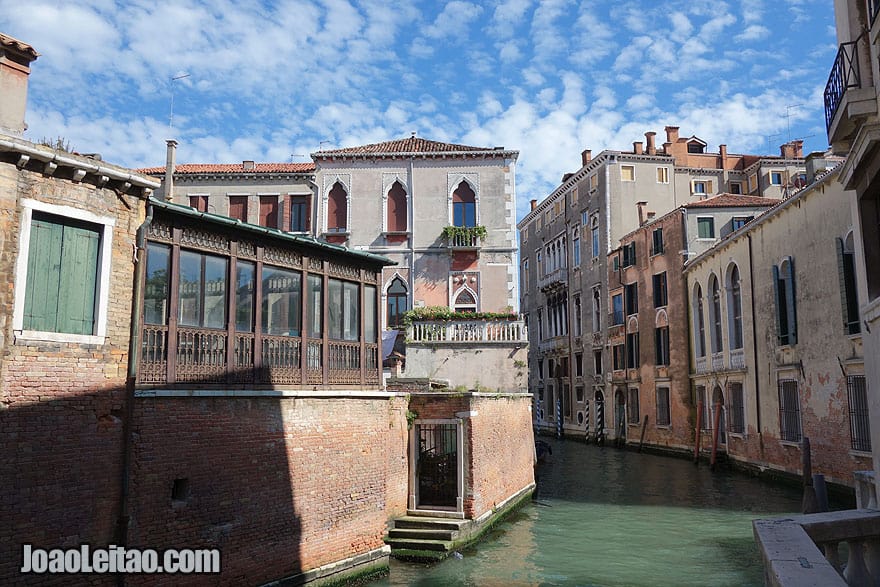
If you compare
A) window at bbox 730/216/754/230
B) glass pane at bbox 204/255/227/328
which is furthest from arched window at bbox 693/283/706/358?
glass pane at bbox 204/255/227/328

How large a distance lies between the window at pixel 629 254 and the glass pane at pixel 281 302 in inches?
941

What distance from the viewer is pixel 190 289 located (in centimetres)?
896

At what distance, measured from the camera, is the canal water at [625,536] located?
10.7 meters

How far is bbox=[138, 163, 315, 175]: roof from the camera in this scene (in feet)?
73.6

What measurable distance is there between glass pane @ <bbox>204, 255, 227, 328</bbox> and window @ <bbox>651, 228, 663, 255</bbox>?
23428 mm

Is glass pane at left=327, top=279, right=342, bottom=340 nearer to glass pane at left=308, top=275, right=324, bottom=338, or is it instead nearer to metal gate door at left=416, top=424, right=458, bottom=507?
glass pane at left=308, top=275, right=324, bottom=338

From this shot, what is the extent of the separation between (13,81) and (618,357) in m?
29.4

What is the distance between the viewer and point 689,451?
26.8 metres

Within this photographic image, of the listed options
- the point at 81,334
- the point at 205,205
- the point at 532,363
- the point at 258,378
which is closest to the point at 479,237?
the point at 205,205

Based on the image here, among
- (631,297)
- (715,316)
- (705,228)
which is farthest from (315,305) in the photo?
(631,297)

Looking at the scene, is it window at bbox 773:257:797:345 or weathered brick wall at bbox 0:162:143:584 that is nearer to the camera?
weathered brick wall at bbox 0:162:143:584

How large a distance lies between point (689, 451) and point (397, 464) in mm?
18020

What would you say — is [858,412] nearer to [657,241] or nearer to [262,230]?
[262,230]

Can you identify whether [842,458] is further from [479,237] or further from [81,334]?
[81,334]
